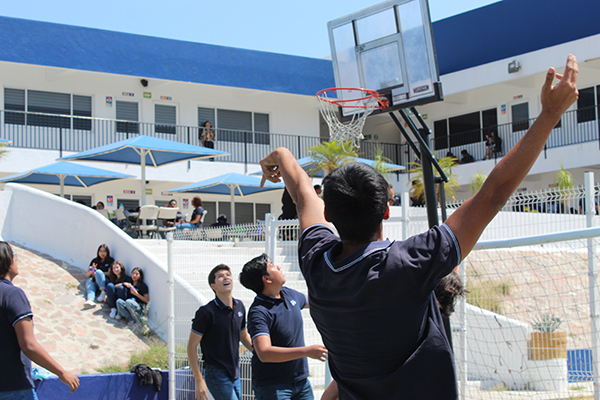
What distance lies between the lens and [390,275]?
1.73m

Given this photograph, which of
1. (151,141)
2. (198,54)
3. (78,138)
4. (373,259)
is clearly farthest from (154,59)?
(373,259)

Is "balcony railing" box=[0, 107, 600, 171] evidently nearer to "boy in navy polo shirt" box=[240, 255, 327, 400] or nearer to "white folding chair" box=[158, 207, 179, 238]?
"white folding chair" box=[158, 207, 179, 238]

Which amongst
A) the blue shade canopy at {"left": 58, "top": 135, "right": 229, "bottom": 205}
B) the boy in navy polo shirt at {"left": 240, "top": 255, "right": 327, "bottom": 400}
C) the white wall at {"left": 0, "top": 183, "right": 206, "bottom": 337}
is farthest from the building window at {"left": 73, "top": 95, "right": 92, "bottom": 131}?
the boy in navy polo shirt at {"left": 240, "top": 255, "right": 327, "bottom": 400}

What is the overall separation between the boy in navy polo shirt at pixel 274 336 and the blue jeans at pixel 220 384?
60cm

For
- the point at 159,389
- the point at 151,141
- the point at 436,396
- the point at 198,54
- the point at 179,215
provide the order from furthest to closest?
the point at 198,54, the point at 179,215, the point at 151,141, the point at 159,389, the point at 436,396

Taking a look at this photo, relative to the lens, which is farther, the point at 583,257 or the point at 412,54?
the point at 583,257

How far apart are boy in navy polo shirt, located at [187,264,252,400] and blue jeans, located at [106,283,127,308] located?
6.52m

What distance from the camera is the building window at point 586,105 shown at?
745 inches

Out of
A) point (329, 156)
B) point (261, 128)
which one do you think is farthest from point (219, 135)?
point (329, 156)

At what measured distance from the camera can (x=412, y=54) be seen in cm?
534

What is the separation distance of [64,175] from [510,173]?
16254 millimetres

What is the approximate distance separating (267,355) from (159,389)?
3.91 m

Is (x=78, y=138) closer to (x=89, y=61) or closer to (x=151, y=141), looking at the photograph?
(x=89, y=61)

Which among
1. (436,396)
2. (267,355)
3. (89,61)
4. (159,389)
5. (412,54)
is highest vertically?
(89,61)
